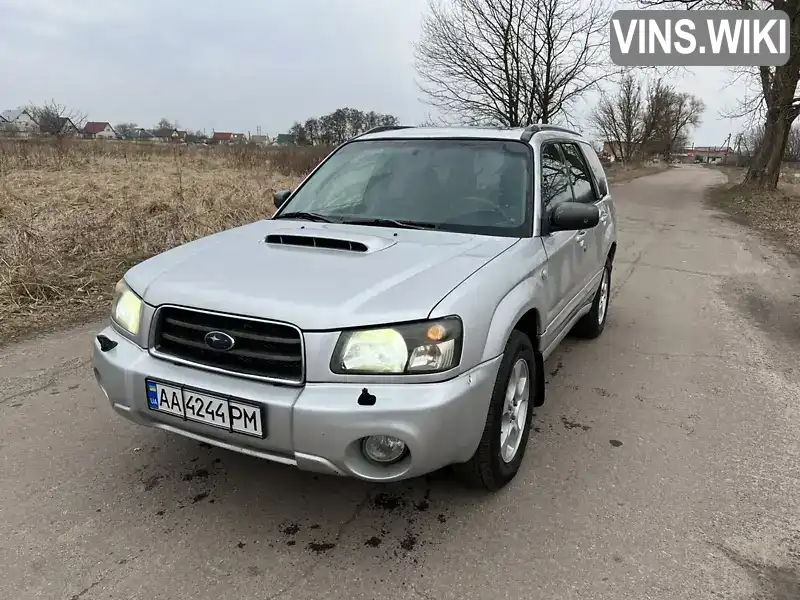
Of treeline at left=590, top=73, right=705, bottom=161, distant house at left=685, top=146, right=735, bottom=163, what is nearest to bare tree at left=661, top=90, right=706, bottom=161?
treeline at left=590, top=73, right=705, bottom=161

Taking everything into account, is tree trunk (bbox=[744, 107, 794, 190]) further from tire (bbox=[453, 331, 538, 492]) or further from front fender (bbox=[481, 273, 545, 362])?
tire (bbox=[453, 331, 538, 492])

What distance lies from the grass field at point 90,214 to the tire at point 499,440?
13.7 ft

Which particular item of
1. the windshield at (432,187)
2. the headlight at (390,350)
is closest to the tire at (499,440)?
the headlight at (390,350)

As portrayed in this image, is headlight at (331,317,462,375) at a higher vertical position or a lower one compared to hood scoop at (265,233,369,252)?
lower

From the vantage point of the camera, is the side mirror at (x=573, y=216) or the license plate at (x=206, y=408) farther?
Answer: the side mirror at (x=573, y=216)

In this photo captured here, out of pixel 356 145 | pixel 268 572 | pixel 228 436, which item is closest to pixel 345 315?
pixel 228 436

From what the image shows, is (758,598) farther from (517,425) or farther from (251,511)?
(251,511)

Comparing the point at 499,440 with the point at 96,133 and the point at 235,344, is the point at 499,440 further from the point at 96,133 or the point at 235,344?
the point at 96,133

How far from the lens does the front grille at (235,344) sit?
2.26 metres

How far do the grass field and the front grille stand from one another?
3.21m

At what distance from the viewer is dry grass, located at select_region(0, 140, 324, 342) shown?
5664 millimetres

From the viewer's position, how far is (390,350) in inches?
87.6

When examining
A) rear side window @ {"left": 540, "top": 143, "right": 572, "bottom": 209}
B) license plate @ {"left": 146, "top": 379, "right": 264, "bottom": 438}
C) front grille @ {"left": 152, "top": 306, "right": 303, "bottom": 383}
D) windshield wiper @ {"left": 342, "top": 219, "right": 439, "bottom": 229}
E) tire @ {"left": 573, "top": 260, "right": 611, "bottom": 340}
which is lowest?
tire @ {"left": 573, "top": 260, "right": 611, "bottom": 340}

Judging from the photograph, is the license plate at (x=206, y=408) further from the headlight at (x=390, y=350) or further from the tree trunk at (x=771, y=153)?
the tree trunk at (x=771, y=153)
